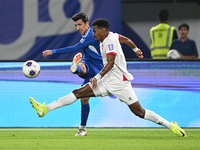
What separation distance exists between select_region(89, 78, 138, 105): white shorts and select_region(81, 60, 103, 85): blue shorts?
872 mm

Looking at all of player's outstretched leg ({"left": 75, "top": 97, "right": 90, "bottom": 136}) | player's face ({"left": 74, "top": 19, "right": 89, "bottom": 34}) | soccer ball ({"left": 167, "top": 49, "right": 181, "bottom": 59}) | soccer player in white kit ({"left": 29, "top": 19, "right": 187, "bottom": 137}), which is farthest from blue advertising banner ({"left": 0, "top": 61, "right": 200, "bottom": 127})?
soccer player in white kit ({"left": 29, "top": 19, "right": 187, "bottom": 137})

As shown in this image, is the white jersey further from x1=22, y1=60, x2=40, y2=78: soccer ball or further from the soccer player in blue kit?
x1=22, y1=60, x2=40, y2=78: soccer ball

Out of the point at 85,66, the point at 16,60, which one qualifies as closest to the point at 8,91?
the point at 16,60

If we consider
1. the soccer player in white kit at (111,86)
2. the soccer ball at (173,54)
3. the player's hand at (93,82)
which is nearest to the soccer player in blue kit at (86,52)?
the soccer player in white kit at (111,86)

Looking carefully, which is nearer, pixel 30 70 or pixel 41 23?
pixel 30 70

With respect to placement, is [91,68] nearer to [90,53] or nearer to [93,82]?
[90,53]

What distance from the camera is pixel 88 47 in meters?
7.27

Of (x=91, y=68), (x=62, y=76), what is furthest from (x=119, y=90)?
(x=62, y=76)

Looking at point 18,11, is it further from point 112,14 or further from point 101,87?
point 101,87

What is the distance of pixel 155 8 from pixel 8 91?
599 centimetres

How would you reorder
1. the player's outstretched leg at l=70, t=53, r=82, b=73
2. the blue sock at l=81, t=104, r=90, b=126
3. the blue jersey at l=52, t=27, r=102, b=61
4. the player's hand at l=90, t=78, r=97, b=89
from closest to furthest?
the player's hand at l=90, t=78, r=97, b=89
the player's outstretched leg at l=70, t=53, r=82, b=73
the blue jersey at l=52, t=27, r=102, b=61
the blue sock at l=81, t=104, r=90, b=126

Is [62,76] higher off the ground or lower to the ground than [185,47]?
lower

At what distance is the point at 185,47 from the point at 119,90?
3.19 meters

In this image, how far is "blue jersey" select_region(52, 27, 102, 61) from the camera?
23.2 ft
